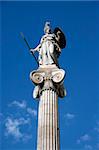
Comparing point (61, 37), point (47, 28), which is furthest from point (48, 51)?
point (61, 37)

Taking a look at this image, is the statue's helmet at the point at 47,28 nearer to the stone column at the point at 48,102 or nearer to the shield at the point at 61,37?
the shield at the point at 61,37

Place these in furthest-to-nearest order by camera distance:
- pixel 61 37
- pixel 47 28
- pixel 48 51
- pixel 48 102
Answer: pixel 61 37 < pixel 47 28 < pixel 48 51 < pixel 48 102

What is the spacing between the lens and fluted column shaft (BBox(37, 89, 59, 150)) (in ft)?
74.4

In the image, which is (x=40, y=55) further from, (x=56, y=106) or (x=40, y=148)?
(x=40, y=148)

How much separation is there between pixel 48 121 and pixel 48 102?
107cm

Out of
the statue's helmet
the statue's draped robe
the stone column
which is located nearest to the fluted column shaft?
the stone column

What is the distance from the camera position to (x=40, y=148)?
891 inches

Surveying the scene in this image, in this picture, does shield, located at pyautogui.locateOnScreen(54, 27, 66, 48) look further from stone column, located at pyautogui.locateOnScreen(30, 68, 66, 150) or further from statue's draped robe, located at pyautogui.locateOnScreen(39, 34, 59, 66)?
stone column, located at pyautogui.locateOnScreen(30, 68, 66, 150)

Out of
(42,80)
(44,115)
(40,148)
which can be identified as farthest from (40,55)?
(40,148)

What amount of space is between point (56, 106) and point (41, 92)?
1.19m

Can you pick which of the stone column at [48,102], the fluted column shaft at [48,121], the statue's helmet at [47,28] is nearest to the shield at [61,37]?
the statue's helmet at [47,28]

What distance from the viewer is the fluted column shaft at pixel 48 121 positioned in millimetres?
22688

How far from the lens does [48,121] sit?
919 inches

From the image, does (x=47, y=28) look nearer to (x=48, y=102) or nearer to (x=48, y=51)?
(x=48, y=51)
